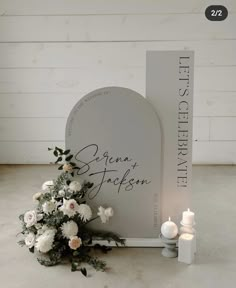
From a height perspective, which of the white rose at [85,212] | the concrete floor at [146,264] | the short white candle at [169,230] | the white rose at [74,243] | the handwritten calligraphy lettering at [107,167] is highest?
the handwritten calligraphy lettering at [107,167]

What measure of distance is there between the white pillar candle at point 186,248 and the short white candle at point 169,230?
0.09 feet

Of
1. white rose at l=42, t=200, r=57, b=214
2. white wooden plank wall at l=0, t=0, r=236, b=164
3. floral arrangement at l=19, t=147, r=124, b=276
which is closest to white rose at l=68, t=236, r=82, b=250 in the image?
floral arrangement at l=19, t=147, r=124, b=276

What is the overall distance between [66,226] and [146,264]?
301mm

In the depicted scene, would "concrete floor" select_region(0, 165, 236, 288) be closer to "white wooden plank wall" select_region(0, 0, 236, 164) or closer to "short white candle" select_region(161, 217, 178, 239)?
"short white candle" select_region(161, 217, 178, 239)

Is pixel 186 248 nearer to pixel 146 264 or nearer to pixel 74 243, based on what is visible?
pixel 146 264

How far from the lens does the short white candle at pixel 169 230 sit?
147 cm

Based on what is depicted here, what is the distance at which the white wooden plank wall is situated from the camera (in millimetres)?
2570

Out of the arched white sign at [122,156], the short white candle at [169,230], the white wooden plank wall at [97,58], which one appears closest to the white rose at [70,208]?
the arched white sign at [122,156]

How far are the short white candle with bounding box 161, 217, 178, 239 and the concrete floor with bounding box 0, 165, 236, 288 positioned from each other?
0.28ft

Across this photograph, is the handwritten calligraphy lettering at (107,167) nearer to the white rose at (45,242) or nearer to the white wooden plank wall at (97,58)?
the white rose at (45,242)

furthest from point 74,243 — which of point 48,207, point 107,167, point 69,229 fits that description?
point 107,167

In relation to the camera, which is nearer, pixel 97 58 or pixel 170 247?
pixel 170 247

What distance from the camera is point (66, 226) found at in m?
1.47

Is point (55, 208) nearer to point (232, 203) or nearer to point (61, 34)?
point (232, 203)
